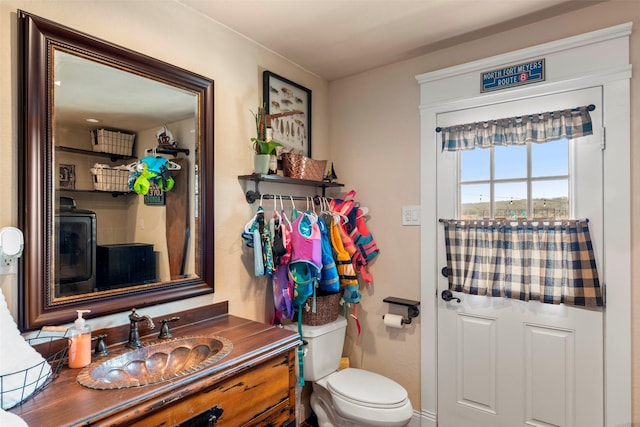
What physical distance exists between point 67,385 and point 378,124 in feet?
7.09

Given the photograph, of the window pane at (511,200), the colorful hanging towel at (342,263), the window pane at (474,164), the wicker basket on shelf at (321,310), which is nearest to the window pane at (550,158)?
the window pane at (511,200)

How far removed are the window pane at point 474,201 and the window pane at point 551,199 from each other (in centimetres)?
24

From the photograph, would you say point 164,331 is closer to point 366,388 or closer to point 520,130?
point 366,388

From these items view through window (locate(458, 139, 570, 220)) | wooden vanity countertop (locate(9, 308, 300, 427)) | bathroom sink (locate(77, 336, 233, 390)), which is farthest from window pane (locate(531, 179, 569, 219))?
bathroom sink (locate(77, 336, 233, 390))

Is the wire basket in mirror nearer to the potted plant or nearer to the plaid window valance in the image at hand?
the potted plant

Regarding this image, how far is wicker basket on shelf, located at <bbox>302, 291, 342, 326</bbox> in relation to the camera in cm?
222

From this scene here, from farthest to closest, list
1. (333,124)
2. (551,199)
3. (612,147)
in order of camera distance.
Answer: (333,124) < (551,199) < (612,147)

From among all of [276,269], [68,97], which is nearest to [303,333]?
[276,269]

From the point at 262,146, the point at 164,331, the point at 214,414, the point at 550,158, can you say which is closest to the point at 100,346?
the point at 164,331

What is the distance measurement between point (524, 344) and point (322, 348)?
114 centimetres

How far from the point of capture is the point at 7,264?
121cm

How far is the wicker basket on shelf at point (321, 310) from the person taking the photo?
222cm

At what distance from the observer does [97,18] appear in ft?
4.78

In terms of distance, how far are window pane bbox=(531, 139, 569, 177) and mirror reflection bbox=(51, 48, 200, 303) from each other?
179cm
